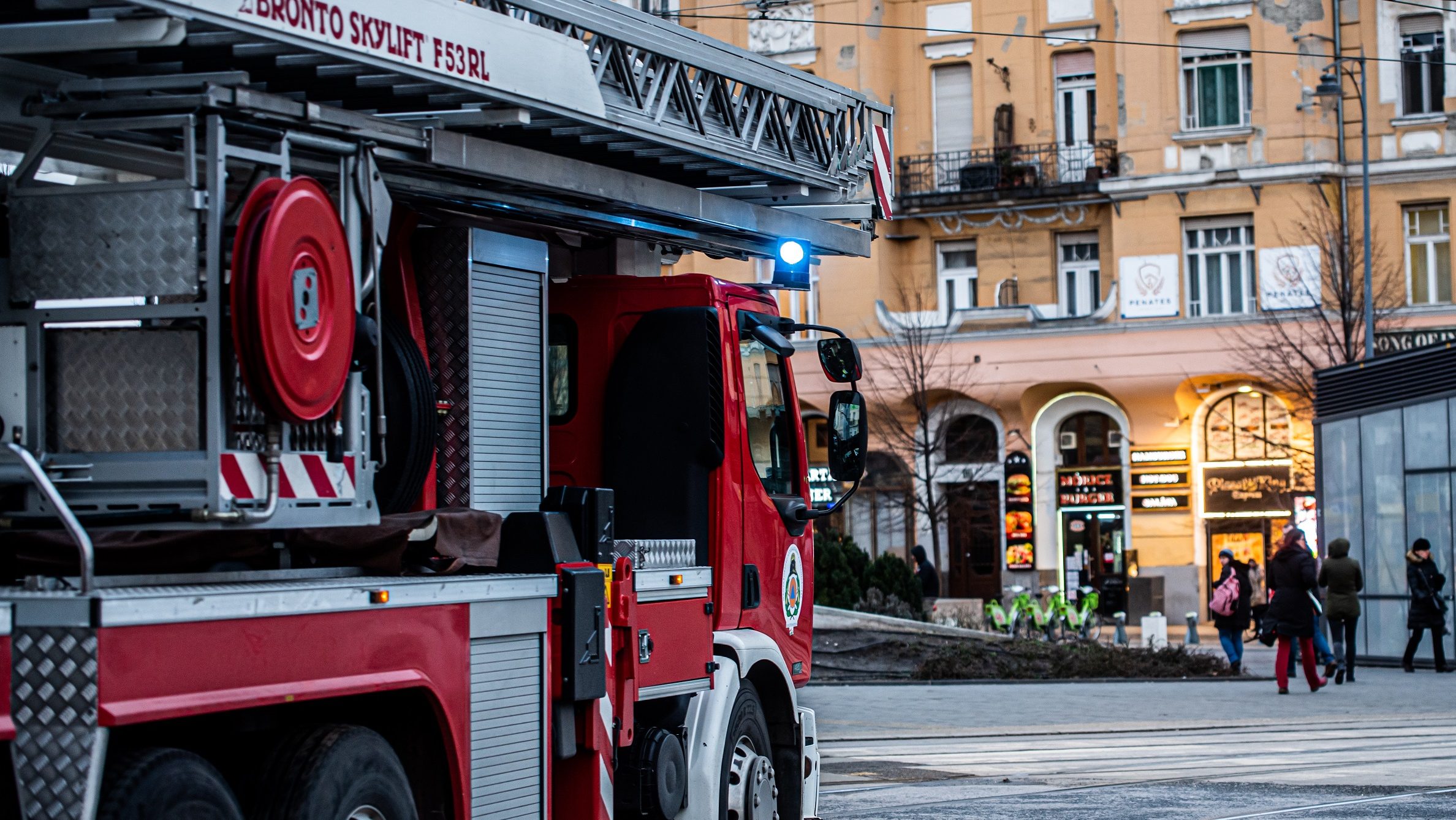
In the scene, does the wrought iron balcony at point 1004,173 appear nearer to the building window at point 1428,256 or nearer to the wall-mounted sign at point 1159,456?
the wall-mounted sign at point 1159,456

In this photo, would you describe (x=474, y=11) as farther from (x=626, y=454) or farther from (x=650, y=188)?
(x=626, y=454)

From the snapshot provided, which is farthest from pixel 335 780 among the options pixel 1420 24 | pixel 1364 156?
pixel 1420 24

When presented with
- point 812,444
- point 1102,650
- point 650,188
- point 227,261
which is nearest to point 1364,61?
point 812,444

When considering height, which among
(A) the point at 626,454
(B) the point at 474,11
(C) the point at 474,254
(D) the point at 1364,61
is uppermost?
(D) the point at 1364,61

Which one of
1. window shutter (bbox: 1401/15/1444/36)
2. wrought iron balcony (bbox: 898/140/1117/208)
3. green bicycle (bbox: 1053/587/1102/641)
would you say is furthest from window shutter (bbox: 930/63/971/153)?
green bicycle (bbox: 1053/587/1102/641)

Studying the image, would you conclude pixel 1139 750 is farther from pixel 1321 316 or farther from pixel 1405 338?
pixel 1321 316

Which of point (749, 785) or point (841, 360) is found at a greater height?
point (841, 360)

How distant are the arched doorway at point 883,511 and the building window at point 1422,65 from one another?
40.8ft

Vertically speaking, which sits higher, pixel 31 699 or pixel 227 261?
pixel 227 261

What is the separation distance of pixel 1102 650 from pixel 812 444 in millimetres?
18803

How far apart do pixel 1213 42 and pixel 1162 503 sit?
9211mm

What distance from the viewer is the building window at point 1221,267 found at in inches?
1492

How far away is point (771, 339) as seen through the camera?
8.90 m

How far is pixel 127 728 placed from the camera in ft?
15.6
